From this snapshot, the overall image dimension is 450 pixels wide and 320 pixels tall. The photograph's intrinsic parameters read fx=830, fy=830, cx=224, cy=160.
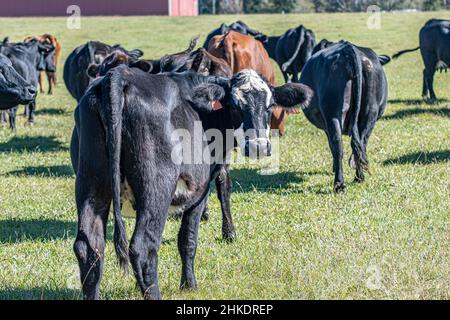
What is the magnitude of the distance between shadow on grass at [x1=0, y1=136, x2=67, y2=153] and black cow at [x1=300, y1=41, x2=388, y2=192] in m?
5.21

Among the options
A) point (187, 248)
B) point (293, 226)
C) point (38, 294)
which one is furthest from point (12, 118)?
point (187, 248)

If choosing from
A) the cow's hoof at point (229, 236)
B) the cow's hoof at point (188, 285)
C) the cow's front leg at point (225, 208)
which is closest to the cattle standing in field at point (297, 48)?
the cow's front leg at point (225, 208)

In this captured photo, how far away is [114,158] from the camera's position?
193 inches

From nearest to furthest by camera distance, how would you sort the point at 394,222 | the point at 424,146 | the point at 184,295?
the point at 184,295 < the point at 394,222 < the point at 424,146

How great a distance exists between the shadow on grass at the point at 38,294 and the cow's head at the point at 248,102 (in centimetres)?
154

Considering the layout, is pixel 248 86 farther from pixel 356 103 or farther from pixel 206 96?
pixel 356 103

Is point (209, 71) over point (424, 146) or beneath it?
over

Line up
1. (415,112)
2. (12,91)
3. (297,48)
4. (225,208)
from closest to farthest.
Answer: (12,91) → (225,208) → (415,112) → (297,48)

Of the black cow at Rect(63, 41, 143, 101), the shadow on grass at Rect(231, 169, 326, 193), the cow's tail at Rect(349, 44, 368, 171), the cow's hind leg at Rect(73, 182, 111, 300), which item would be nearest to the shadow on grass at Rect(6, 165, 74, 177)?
the shadow on grass at Rect(231, 169, 326, 193)

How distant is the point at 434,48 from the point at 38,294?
14.8 m

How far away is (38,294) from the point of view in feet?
19.0
